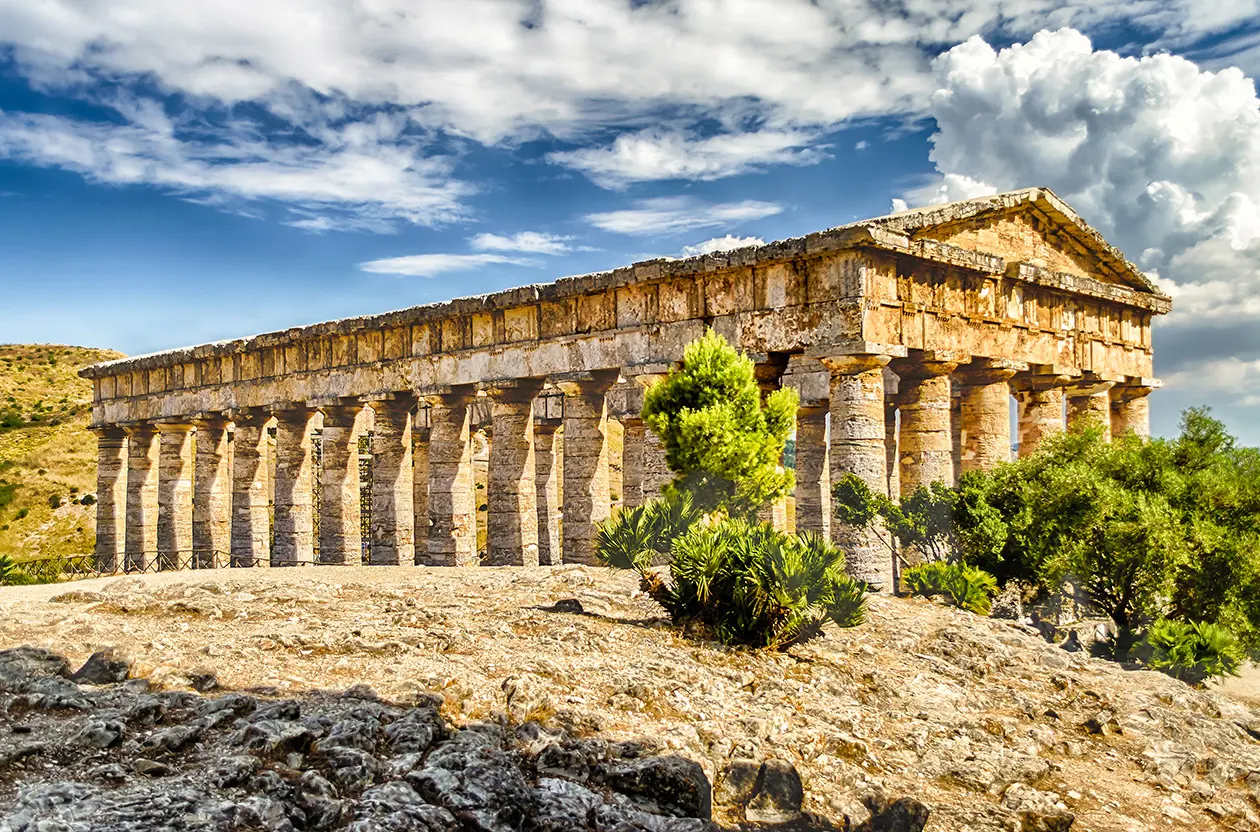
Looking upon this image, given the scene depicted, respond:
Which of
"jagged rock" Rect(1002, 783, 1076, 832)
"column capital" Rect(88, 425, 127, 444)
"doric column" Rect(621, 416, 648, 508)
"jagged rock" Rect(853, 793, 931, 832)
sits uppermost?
"column capital" Rect(88, 425, 127, 444)

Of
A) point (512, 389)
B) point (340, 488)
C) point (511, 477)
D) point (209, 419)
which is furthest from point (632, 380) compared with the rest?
point (209, 419)

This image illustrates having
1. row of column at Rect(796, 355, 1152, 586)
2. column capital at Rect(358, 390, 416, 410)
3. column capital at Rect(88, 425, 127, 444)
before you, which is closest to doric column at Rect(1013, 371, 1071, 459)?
row of column at Rect(796, 355, 1152, 586)

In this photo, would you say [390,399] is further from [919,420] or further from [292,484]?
[919,420]

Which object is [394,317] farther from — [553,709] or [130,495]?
[553,709]

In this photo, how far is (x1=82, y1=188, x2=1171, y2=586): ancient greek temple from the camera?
1952 centimetres

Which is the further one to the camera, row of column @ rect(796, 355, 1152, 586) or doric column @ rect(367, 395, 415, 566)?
doric column @ rect(367, 395, 415, 566)

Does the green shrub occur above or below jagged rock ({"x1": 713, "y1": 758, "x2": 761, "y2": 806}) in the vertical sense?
above

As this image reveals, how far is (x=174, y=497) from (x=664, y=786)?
28573mm

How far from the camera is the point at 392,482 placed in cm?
2805

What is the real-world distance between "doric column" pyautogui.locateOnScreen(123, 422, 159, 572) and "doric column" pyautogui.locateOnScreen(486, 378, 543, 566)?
47.1 ft

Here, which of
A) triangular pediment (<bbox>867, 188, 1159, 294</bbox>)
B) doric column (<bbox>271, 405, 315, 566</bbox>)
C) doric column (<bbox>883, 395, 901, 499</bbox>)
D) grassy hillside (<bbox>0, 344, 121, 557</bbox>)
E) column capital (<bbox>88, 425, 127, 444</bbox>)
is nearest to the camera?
triangular pediment (<bbox>867, 188, 1159, 294</bbox>)

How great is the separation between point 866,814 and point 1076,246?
18.4 m

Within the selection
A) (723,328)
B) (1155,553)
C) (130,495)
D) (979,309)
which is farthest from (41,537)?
(1155,553)

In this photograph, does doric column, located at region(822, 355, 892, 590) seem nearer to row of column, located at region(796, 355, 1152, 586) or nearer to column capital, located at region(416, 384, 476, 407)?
row of column, located at region(796, 355, 1152, 586)
